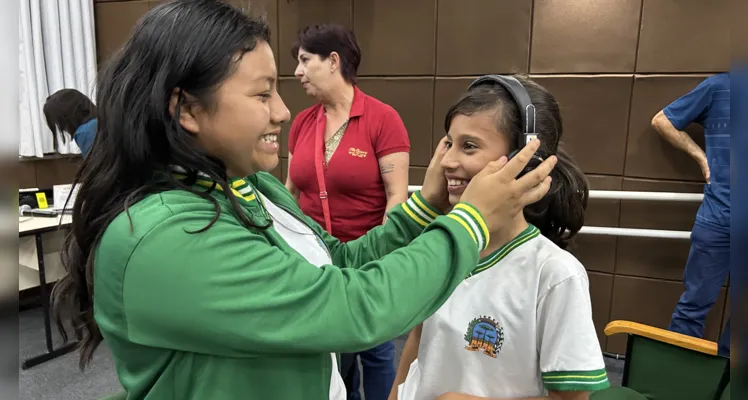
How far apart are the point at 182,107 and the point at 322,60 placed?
1.47 meters

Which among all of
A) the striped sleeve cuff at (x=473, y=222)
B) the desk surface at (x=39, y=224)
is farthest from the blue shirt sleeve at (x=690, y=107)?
the desk surface at (x=39, y=224)

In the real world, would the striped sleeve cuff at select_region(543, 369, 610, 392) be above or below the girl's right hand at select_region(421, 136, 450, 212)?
below

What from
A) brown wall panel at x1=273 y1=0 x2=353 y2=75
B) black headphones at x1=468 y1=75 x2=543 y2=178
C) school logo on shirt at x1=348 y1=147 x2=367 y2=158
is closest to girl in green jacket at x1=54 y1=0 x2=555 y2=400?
black headphones at x1=468 y1=75 x2=543 y2=178

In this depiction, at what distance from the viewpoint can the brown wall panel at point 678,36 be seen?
2549 mm

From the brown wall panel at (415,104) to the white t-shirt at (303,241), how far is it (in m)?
2.27

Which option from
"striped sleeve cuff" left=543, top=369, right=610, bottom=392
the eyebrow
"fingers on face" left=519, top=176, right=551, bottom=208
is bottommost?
"striped sleeve cuff" left=543, top=369, right=610, bottom=392

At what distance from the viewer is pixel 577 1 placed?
2.79 metres

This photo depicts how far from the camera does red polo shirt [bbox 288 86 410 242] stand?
2.10 metres

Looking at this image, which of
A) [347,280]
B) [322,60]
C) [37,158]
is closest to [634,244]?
[322,60]

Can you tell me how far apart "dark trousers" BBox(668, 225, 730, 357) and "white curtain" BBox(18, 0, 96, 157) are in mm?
4010

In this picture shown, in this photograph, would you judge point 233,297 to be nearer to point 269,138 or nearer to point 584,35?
point 269,138

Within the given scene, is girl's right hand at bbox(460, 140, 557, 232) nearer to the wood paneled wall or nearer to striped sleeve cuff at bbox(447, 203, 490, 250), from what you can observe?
striped sleeve cuff at bbox(447, 203, 490, 250)

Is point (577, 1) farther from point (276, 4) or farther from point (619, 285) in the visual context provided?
point (276, 4)

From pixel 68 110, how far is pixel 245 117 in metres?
2.92
